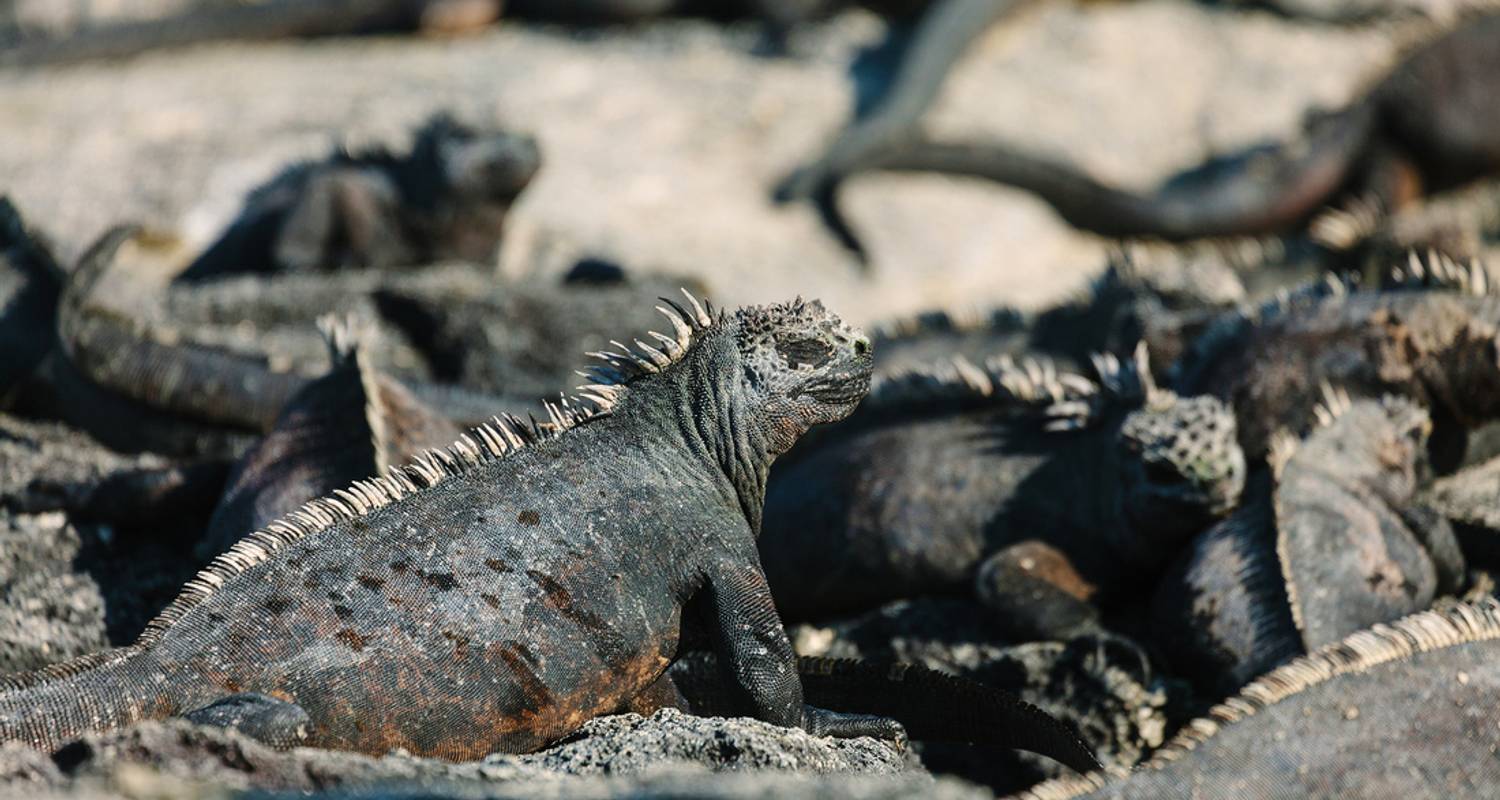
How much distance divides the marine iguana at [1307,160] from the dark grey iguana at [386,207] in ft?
7.19

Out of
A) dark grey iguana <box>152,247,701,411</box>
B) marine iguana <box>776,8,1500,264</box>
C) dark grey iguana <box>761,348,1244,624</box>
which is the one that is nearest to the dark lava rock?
dark grey iguana <box>761,348,1244,624</box>

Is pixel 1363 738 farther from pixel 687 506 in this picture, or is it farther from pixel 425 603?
pixel 425 603

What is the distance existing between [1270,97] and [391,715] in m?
8.71

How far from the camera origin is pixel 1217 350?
211 inches

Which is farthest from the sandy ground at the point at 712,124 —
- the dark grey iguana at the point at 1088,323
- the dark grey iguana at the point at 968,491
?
the dark grey iguana at the point at 968,491

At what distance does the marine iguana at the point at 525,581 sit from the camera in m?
2.90

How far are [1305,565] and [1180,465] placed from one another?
1.45 ft

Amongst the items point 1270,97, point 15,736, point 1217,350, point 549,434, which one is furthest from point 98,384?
point 1270,97

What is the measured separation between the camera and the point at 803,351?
138 inches

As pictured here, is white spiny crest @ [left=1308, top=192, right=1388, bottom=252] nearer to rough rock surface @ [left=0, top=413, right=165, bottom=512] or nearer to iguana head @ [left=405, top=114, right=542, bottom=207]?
iguana head @ [left=405, top=114, right=542, bottom=207]

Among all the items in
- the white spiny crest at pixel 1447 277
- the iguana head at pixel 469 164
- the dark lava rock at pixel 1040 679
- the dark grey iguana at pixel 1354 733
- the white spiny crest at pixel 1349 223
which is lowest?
the white spiny crest at pixel 1349 223

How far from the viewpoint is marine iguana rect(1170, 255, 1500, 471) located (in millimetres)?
4980

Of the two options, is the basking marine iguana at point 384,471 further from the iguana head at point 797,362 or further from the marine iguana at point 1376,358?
the marine iguana at point 1376,358

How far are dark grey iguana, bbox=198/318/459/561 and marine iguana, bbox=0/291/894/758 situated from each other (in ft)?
2.68
